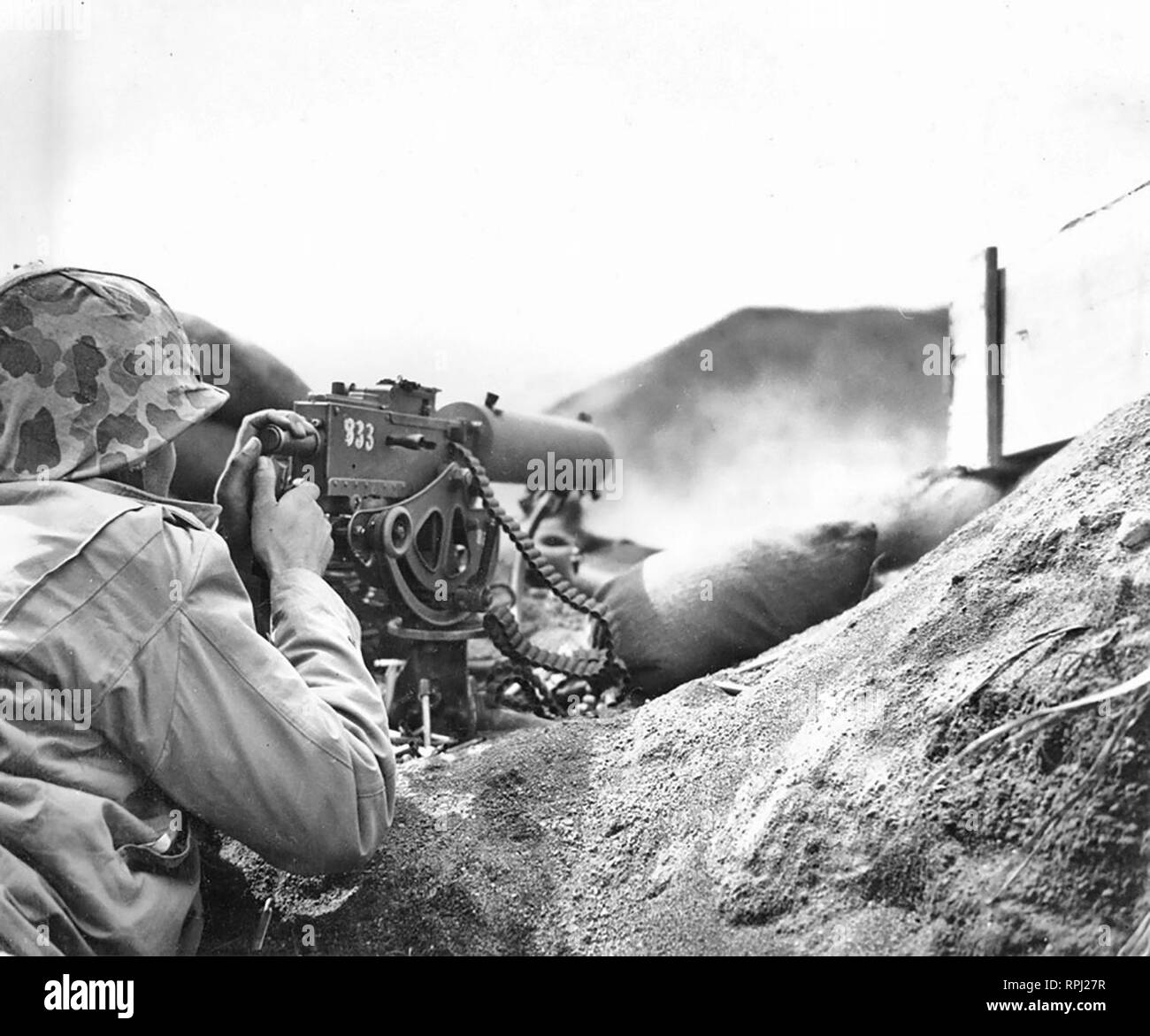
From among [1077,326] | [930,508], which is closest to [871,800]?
[1077,326]

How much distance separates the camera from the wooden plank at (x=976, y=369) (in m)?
3.02

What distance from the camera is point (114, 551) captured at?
1.38 m

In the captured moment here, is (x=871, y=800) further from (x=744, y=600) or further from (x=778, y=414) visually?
(x=778, y=414)

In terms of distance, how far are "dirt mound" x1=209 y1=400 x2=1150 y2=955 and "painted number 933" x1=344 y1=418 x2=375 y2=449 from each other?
1227mm

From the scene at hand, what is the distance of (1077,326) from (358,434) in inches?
81.5

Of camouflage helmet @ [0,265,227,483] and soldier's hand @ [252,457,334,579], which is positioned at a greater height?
camouflage helmet @ [0,265,227,483]

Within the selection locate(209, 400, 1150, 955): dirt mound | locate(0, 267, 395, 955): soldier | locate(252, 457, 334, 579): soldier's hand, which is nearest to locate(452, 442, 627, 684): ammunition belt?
locate(209, 400, 1150, 955): dirt mound

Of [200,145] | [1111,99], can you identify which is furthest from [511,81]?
[1111,99]

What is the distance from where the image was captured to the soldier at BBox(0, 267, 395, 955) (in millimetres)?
1329

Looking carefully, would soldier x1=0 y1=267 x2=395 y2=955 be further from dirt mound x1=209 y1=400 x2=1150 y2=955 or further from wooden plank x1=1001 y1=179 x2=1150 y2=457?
wooden plank x1=1001 y1=179 x2=1150 y2=457

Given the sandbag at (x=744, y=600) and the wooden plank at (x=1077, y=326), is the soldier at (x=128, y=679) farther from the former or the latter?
the sandbag at (x=744, y=600)

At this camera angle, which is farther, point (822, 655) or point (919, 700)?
point (822, 655)
